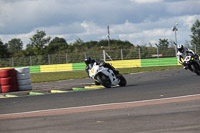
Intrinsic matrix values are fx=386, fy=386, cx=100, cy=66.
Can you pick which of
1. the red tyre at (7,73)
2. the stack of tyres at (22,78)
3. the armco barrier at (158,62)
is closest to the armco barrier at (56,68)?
the armco barrier at (158,62)

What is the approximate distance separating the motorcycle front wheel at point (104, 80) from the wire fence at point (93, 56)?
21.2 metres

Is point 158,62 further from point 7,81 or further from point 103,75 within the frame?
point 7,81

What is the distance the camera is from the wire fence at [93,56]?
117 ft

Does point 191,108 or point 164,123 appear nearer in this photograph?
point 164,123

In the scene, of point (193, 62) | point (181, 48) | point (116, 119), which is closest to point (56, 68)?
point (181, 48)

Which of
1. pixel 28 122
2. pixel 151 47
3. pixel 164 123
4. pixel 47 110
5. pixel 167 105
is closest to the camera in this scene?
pixel 164 123

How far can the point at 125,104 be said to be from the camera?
873 centimetres

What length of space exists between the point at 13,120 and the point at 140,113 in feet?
8.03

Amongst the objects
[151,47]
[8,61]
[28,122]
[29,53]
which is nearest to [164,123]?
[28,122]

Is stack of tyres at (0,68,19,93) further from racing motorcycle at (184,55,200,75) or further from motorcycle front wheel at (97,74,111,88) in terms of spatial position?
racing motorcycle at (184,55,200,75)

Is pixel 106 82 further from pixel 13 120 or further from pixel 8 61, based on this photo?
pixel 8 61

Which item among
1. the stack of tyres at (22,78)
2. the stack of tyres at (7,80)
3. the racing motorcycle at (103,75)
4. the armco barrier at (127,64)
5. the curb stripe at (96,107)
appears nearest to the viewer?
the curb stripe at (96,107)

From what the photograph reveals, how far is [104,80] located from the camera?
46.2 ft

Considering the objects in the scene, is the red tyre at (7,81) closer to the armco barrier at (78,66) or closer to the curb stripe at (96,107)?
the curb stripe at (96,107)
